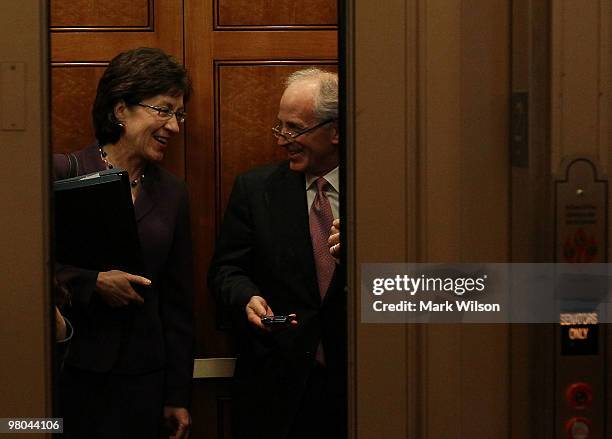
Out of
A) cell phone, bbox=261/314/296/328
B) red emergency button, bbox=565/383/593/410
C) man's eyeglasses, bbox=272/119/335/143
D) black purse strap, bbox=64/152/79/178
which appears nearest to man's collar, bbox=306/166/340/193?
man's eyeglasses, bbox=272/119/335/143

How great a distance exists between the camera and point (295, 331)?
2951 millimetres

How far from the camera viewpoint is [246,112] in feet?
11.0

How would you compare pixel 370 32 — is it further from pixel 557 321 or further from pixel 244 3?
pixel 244 3

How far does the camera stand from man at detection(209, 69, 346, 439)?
2.95m

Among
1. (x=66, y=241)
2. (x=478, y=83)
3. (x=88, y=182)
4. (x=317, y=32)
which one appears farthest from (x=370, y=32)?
(x=317, y=32)

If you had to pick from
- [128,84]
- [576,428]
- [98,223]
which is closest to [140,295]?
[98,223]

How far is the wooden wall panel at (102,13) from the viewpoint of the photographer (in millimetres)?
3281

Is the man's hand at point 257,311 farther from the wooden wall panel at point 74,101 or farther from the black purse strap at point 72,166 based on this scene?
the wooden wall panel at point 74,101

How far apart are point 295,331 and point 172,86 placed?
0.86m

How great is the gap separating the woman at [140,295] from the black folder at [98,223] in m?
0.04

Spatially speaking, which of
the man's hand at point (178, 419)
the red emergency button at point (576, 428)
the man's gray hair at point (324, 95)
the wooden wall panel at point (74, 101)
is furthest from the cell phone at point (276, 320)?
the red emergency button at point (576, 428)

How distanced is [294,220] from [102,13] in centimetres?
99

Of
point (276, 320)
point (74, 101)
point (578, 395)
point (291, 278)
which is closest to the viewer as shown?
point (578, 395)

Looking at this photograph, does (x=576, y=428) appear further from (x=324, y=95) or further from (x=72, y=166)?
(x=72, y=166)
